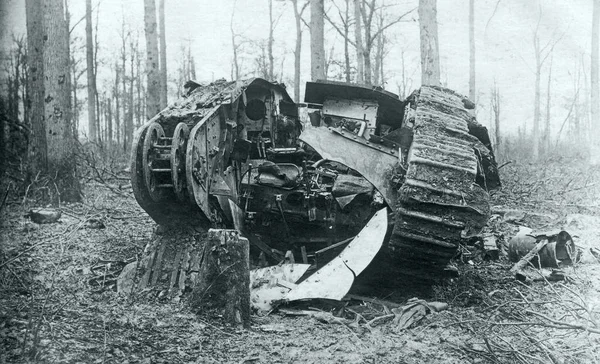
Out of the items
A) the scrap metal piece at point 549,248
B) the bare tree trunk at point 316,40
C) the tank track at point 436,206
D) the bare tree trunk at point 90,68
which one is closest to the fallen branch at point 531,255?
the scrap metal piece at point 549,248

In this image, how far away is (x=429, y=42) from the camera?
37.8 feet

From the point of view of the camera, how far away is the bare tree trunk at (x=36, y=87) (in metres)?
8.67

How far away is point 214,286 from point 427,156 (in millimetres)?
2253

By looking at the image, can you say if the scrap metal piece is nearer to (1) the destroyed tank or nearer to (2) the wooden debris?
(1) the destroyed tank

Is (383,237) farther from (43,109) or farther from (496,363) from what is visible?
(43,109)

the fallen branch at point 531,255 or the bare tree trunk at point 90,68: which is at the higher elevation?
the bare tree trunk at point 90,68

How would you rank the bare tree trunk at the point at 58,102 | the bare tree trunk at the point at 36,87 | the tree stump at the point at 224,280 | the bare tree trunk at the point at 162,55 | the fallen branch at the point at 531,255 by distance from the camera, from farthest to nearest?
the bare tree trunk at the point at 162,55 < the bare tree trunk at the point at 36,87 < the bare tree trunk at the point at 58,102 < the fallen branch at the point at 531,255 < the tree stump at the point at 224,280

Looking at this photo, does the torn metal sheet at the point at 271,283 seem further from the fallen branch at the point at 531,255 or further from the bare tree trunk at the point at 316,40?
the bare tree trunk at the point at 316,40

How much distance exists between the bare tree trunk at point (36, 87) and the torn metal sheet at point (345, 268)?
581 cm

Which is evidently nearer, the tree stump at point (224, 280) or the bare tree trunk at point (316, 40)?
the tree stump at point (224, 280)

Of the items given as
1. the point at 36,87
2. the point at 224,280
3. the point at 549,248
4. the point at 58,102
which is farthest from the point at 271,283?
the point at 36,87

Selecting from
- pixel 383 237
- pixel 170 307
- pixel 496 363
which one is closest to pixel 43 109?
pixel 170 307

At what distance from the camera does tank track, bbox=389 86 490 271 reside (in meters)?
4.42

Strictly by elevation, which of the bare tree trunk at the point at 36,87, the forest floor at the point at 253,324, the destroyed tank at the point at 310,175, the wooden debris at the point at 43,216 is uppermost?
the bare tree trunk at the point at 36,87
